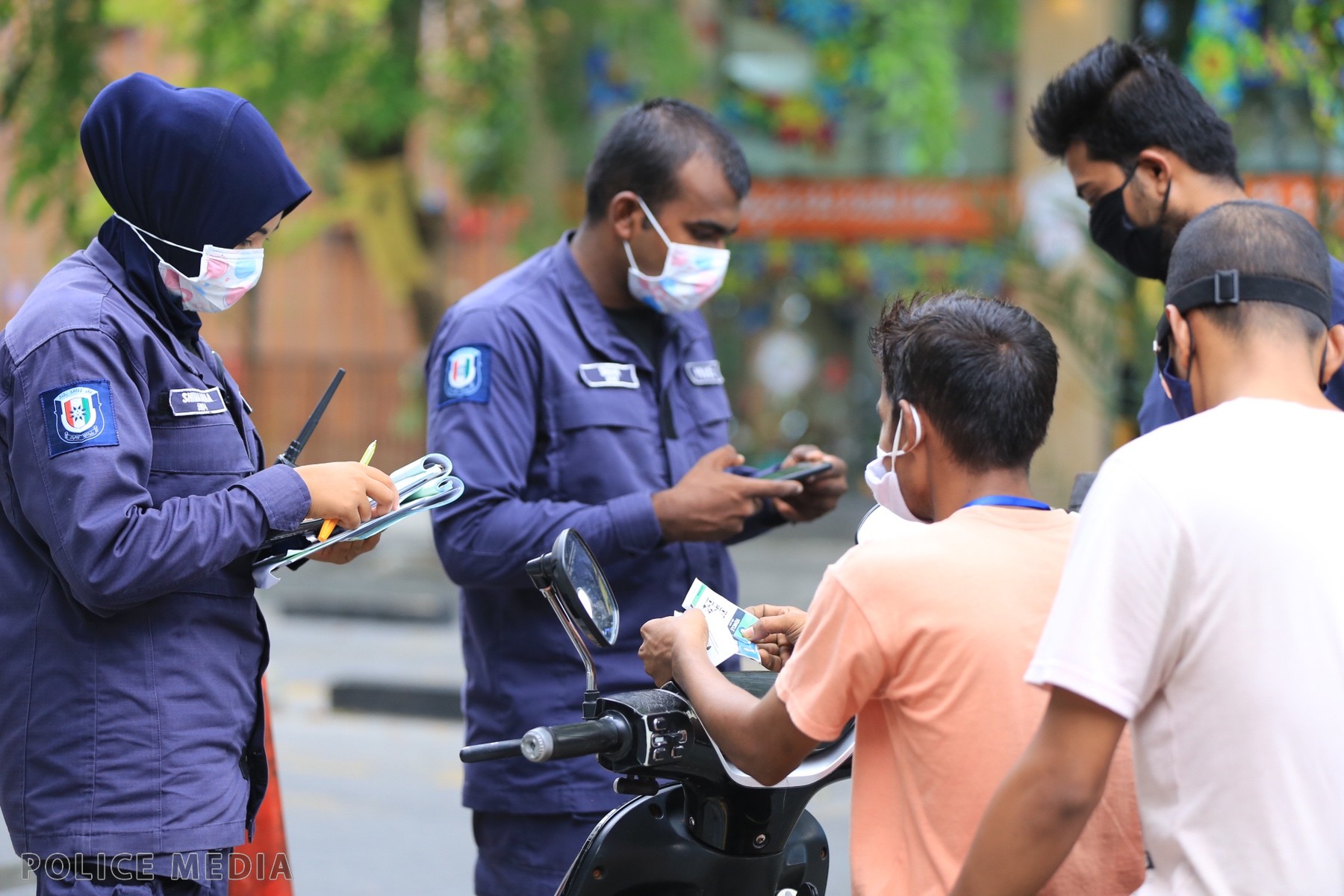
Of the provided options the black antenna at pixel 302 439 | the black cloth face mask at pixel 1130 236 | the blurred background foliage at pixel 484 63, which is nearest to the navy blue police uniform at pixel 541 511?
the black antenna at pixel 302 439

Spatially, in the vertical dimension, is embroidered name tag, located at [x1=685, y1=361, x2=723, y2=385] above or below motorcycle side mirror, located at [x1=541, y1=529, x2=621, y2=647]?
above

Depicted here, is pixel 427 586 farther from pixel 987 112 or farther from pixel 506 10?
pixel 987 112

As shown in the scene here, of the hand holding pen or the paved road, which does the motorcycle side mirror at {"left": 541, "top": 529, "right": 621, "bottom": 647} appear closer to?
the hand holding pen

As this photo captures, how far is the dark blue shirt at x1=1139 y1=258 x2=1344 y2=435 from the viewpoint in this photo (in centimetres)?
270

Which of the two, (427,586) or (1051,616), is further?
(427,586)

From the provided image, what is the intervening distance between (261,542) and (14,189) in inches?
258

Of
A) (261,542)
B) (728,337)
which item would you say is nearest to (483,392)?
(261,542)

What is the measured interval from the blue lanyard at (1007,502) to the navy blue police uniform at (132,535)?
108 centimetres

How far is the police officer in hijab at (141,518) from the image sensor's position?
2.23m

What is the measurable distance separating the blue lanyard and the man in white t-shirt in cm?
33

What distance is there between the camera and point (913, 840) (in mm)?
1961

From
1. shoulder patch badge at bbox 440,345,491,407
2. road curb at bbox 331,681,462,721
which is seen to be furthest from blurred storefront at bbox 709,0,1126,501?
shoulder patch badge at bbox 440,345,491,407

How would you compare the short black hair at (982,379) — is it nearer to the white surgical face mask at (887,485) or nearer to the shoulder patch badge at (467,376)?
the white surgical face mask at (887,485)

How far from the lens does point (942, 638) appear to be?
1.91 m
